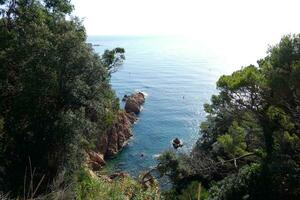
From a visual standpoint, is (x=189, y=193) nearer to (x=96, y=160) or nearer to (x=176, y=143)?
(x=96, y=160)

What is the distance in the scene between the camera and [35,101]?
13891mm

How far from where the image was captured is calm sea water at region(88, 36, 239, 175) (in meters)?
35.2

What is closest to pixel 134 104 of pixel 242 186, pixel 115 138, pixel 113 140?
pixel 115 138

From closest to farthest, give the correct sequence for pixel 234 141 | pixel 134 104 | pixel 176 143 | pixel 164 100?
pixel 234 141, pixel 176 143, pixel 134 104, pixel 164 100

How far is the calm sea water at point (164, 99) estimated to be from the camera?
35.2m

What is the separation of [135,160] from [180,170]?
13157 mm

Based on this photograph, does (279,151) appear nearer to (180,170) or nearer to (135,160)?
(180,170)

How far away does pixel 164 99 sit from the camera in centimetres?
5616

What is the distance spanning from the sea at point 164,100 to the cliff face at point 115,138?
706 mm

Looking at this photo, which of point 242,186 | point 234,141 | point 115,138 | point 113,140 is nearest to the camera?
point 242,186

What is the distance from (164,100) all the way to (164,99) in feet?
1.81

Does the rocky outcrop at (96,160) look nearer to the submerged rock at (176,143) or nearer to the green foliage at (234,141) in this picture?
the submerged rock at (176,143)

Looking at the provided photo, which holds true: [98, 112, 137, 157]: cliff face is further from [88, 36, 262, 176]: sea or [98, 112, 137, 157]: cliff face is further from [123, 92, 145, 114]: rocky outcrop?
[123, 92, 145, 114]: rocky outcrop

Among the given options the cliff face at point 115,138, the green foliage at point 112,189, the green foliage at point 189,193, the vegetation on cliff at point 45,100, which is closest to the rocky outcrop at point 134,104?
the cliff face at point 115,138
